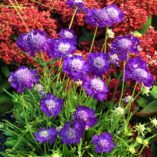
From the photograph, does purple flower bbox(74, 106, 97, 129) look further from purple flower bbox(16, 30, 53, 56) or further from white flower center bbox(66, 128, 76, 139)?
→ purple flower bbox(16, 30, 53, 56)

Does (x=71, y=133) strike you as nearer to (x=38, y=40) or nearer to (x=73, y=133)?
(x=73, y=133)

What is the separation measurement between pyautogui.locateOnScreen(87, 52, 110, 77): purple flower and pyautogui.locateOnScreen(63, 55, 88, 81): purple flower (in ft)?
0.11

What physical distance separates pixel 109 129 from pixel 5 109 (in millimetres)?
1083

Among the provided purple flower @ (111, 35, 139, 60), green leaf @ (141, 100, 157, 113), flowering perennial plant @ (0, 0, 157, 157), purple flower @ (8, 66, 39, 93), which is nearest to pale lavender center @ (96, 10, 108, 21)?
flowering perennial plant @ (0, 0, 157, 157)

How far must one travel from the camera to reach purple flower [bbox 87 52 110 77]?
Result: 223 centimetres

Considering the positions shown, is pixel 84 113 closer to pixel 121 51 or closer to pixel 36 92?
pixel 121 51

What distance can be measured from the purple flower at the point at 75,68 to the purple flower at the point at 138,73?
194mm

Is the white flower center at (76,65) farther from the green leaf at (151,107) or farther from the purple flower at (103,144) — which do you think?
the green leaf at (151,107)

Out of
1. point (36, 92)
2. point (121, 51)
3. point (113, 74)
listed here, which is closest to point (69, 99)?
point (36, 92)

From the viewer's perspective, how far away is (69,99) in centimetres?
250

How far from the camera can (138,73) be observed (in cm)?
Answer: 220

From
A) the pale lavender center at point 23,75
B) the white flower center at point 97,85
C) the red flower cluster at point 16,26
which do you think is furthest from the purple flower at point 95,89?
the red flower cluster at point 16,26

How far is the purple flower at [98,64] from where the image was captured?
7.31ft

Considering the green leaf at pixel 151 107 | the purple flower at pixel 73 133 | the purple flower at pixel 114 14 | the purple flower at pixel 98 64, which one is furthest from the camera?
the green leaf at pixel 151 107
